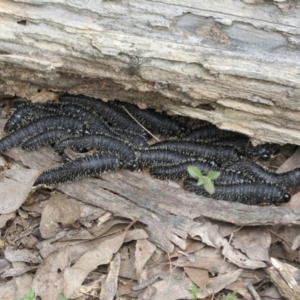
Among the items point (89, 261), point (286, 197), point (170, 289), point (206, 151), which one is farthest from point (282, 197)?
point (89, 261)

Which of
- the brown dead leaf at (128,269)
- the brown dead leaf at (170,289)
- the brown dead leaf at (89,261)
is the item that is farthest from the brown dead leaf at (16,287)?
the brown dead leaf at (170,289)

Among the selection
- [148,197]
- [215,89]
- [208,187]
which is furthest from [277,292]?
[215,89]

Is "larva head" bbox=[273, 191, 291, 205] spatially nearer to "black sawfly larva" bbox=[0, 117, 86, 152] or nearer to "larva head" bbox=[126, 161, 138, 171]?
"larva head" bbox=[126, 161, 138, 171]

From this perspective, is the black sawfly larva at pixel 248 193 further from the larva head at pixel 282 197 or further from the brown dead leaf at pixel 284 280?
the brown dead leaf at pixel 284 280

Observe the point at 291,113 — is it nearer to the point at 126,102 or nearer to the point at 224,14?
the point at 224,14

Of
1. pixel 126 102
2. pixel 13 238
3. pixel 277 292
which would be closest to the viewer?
pixel 277 292

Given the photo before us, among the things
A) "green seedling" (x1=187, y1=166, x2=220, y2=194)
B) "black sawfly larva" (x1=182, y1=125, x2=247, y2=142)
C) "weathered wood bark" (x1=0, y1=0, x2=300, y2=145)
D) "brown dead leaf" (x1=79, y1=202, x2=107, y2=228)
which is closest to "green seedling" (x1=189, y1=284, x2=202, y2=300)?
"green seedling" (x1=187, y1=166, x2=220, y2=194)
